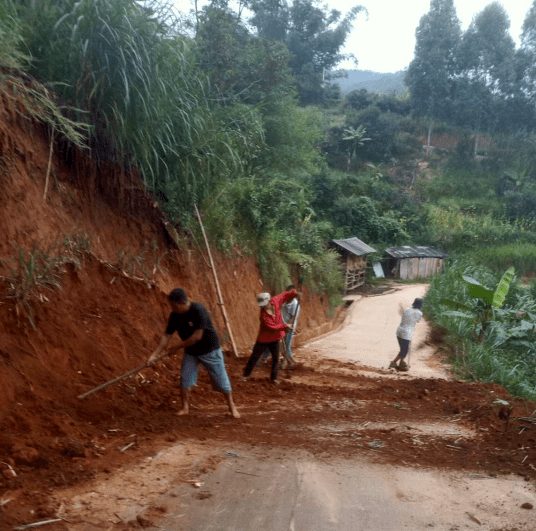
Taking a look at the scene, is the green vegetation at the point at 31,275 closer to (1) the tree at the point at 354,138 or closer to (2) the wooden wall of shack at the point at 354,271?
(2) the wooden wall of shack at the point at 354,271

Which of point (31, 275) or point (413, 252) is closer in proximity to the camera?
point (31, 275)

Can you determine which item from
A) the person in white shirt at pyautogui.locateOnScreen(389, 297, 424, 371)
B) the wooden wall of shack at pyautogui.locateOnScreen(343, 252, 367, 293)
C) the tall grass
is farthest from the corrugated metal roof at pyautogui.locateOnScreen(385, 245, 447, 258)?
the person in white shirt at pyautogui.locateOnScreen(389, 297, 424, 371)

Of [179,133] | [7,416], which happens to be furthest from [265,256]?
[7,416]

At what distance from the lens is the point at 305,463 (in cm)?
538

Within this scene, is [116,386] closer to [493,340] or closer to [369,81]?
[493,340]

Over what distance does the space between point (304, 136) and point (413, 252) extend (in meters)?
13.1

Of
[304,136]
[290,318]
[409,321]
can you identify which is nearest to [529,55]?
[304,136]

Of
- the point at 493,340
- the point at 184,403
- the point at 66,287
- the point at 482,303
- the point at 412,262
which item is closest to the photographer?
the point at 184,403

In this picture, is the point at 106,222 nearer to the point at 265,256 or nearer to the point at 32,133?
the point at 32,133

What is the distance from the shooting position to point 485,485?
5098 millimetres

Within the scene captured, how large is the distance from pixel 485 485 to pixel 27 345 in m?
4.67

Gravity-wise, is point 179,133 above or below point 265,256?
above

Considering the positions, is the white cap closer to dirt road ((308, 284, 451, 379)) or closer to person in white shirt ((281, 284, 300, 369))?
person in white shirt ((281, 284, 300, 369))

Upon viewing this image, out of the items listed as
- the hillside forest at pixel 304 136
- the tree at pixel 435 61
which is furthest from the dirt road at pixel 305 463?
the tree at pixel 435 61
